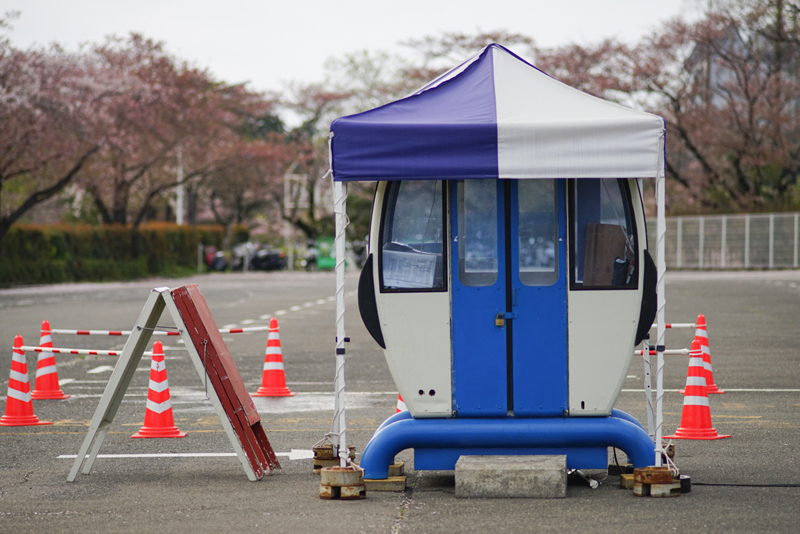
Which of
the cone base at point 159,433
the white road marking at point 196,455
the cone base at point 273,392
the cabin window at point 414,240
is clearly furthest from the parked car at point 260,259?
the cabin window at point 414,240

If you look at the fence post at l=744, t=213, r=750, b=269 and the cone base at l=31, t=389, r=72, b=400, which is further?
the fence post at l=744, t=213, r=750, b=269

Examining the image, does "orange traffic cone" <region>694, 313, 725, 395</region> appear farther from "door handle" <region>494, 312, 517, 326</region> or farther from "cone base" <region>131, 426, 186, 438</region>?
"cone base" <region>131, 426, 186, 438</region>

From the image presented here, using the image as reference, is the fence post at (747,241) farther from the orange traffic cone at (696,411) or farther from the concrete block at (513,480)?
the concrete block at (513,480)

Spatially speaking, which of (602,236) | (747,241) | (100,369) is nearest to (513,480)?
(602,236)

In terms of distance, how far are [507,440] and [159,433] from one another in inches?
133

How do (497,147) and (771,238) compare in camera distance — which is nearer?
(497,147)

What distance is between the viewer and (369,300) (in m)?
6.20

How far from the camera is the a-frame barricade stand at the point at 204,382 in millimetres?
6453

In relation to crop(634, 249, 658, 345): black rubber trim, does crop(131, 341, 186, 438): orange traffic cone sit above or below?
below

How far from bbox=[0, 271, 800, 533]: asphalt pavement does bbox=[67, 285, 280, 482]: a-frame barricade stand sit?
0.18 m

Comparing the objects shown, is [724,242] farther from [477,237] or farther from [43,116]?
[477,237]

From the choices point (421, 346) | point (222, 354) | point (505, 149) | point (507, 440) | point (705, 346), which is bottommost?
point (507, 440)

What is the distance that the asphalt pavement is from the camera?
5336mm

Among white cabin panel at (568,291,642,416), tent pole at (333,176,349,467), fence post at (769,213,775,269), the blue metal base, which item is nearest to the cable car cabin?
white cabin panel at (568,291,642,416)
